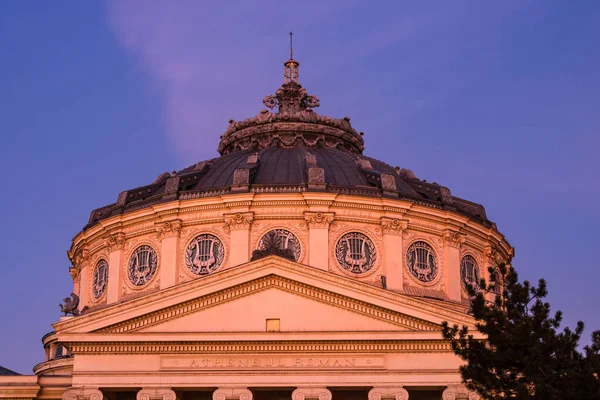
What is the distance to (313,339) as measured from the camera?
61312mm

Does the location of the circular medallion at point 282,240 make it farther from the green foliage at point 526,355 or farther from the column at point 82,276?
the green foliage at point 526,355

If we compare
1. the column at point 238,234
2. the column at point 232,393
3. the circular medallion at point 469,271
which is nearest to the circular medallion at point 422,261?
the circular medallion at point 469,271

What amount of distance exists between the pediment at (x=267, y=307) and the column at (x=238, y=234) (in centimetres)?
1197

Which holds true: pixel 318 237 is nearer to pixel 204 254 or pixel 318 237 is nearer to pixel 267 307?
pixel 204 254

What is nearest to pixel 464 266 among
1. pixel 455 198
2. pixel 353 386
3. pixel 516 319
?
pixel 455 198

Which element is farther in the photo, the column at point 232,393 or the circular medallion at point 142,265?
the circular medallion at point 142,265

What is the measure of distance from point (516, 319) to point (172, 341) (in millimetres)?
16889

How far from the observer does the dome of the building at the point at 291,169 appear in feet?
252

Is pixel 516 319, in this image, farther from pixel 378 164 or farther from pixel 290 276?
pixel 378 164

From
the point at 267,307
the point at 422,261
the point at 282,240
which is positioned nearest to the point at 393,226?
the point at 422,261

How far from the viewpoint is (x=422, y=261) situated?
76188mm

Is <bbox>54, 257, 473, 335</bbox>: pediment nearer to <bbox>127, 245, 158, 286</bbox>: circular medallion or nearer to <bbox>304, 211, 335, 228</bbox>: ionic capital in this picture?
<bbox>304, 211, 335, 228</bbox>: ionic capital

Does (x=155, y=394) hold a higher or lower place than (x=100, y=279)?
lower

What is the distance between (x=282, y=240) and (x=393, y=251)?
5675 millimetres
